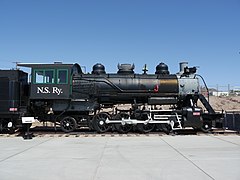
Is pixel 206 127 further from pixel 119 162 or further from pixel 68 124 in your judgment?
pixel 119 162

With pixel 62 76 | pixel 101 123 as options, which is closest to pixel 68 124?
pixel 101 123

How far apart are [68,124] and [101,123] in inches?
75.7

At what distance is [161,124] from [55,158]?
8.58m

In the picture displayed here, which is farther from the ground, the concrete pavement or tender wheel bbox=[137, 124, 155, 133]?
tender wheel bbox=[137, 124, 155, 133]

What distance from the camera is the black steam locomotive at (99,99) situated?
1582 centimetres

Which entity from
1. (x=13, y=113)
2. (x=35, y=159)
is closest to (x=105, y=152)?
(x=35, y=159)

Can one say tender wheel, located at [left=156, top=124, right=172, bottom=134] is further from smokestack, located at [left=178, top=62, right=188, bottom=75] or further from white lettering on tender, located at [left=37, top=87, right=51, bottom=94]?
white lettering on tender, located at [left=37, top=87, right=51, bottom=94]

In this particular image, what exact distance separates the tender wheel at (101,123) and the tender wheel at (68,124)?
1.16 m

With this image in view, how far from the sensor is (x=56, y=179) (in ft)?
20.6

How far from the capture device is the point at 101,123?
15992 mm

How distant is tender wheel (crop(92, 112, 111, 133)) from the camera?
16000mm

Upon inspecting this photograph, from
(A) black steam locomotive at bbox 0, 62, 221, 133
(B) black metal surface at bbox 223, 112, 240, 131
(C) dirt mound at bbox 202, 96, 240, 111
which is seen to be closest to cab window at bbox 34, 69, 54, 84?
(A) black steam locomotive at bbox 0, 62, 221, 133

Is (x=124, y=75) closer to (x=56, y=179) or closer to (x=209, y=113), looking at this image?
(x=209, y=113)

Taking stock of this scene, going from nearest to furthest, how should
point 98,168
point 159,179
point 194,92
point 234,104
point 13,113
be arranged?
point 159,179 < point 98,168 < point 13,113 < point 194,92 < point 234,104
